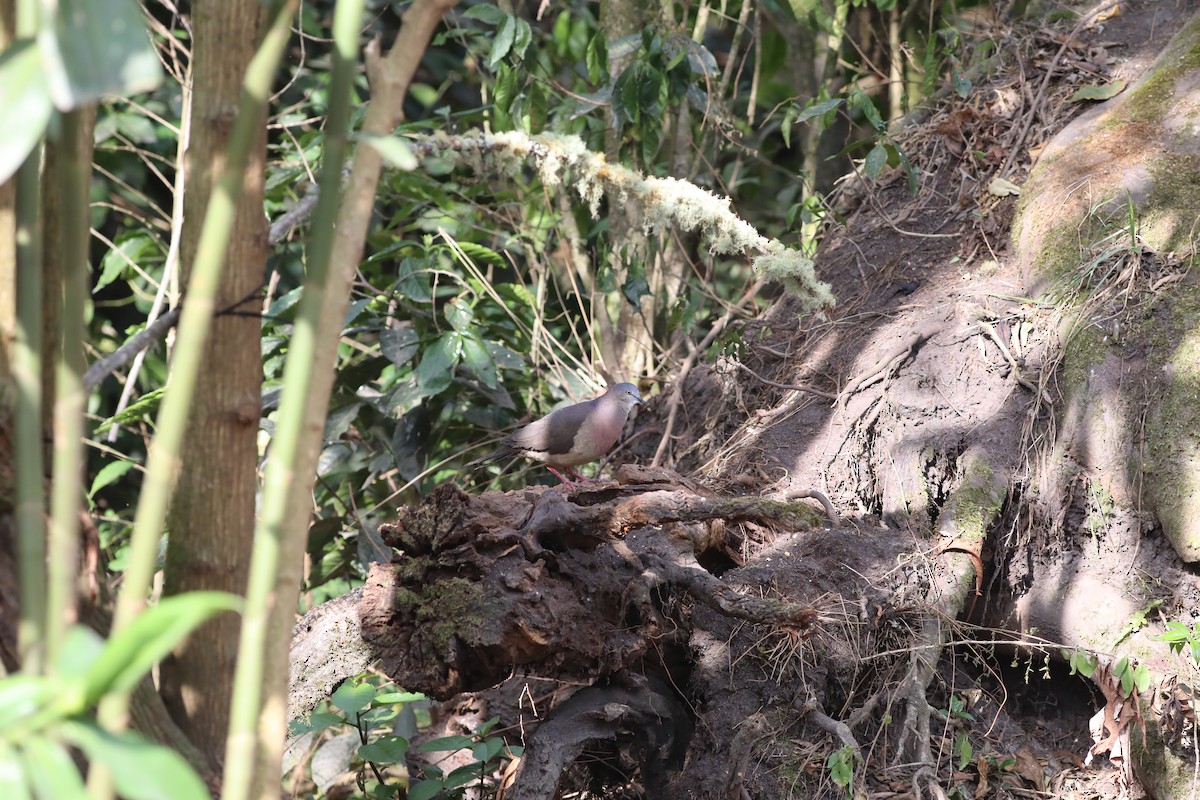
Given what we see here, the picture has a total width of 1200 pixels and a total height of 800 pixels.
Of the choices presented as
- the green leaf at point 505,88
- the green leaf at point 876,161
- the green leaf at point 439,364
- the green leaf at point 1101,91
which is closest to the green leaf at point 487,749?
the green leaf at point 439,364

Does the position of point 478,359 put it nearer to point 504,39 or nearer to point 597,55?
point 504,39

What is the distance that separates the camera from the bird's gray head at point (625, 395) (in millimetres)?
4379

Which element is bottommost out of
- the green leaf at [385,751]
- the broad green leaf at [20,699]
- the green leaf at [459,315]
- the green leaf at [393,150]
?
the green leaf at [385,751]

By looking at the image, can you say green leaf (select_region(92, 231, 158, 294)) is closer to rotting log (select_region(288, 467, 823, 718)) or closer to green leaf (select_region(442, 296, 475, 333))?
green leaf (select_region(442, 296, 475, 333))

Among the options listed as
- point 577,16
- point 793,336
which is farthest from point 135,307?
point 793,336

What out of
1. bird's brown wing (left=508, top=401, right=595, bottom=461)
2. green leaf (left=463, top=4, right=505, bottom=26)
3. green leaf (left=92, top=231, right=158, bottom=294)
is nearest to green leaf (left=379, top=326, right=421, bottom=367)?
bird's brown wing (left=508, top=401, right=595, bottom=461)

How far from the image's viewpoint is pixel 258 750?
1221 millimetres

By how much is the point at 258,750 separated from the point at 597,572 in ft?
5.35

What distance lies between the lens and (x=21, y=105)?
92 cm

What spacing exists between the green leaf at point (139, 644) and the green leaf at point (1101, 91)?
421 centimetres

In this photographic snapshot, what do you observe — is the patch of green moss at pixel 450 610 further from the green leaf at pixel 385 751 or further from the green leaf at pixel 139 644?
the green leaf at pixel 139 644

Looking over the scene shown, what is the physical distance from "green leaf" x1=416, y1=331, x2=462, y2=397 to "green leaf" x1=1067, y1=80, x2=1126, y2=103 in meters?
2.67

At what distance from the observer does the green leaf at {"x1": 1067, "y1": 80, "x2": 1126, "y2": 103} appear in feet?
13.4

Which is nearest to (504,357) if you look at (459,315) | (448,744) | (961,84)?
(459,315)
